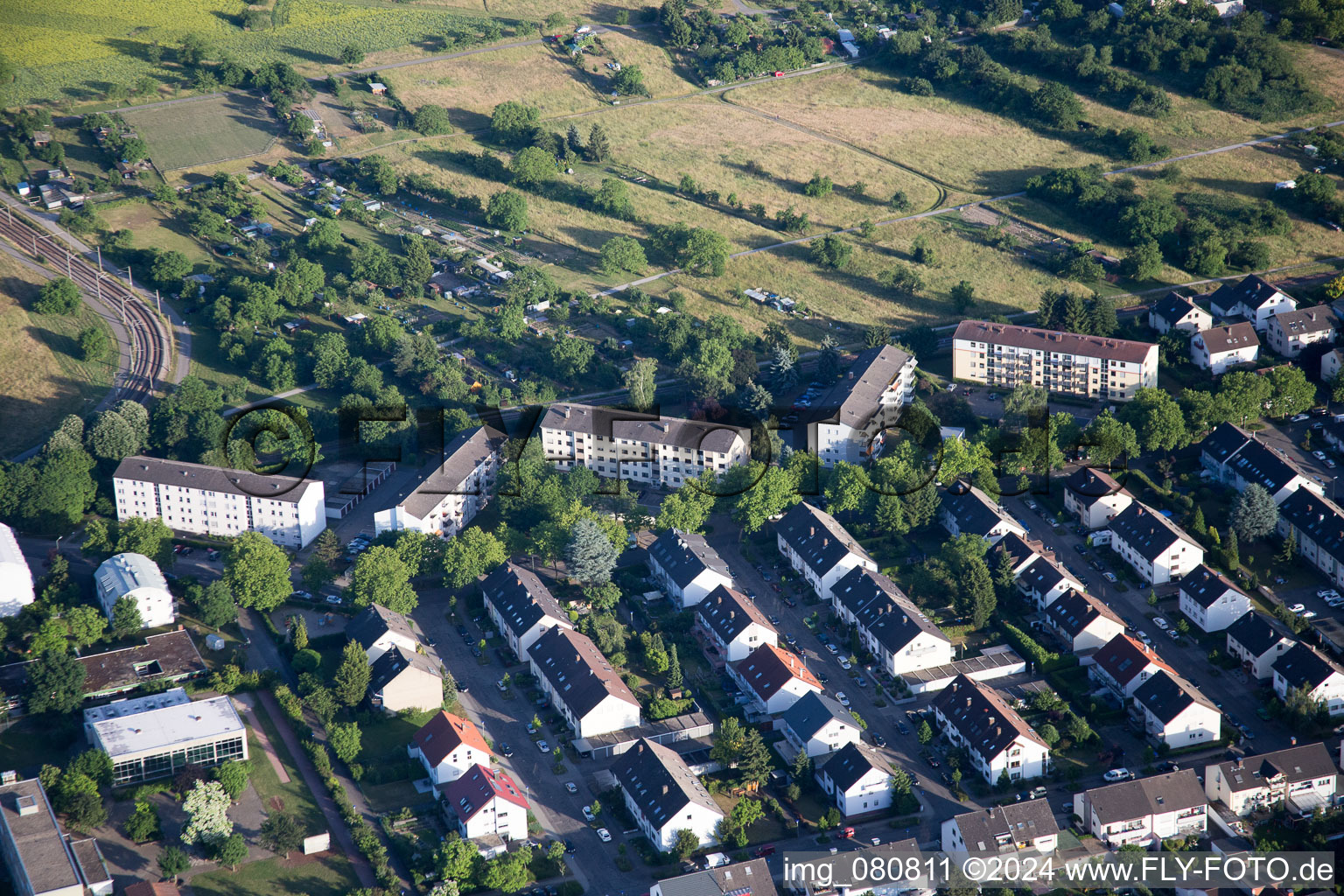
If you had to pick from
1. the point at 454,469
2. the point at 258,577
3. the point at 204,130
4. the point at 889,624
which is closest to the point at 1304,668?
the point at 889,624

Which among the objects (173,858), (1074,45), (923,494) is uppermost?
(1074,45)

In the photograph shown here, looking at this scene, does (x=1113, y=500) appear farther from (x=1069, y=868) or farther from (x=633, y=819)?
(x=633, y=819)

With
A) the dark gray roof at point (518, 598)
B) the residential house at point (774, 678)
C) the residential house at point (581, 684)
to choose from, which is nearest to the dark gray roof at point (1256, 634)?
the residential house at point (774, 678)

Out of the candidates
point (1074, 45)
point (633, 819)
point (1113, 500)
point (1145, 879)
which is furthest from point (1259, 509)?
point (1074, 45)

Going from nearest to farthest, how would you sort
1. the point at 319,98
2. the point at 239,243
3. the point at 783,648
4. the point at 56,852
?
the point at 56,852 → the point at 783,648 → the point at 239,243 → the point at 319,98

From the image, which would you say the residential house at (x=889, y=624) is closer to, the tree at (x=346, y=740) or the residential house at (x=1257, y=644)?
the residential house at (x=1257, y=644)

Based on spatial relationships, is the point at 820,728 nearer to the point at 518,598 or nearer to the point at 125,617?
the point at 518,598

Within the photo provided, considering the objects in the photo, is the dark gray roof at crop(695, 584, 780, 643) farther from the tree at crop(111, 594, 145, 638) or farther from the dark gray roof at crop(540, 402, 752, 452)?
the tree at crop(111, 594, 145, 638)

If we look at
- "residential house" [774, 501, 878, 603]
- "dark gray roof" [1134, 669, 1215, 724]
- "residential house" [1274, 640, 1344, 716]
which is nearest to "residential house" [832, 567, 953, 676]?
"residential house" [774, 501, 878, 603]
